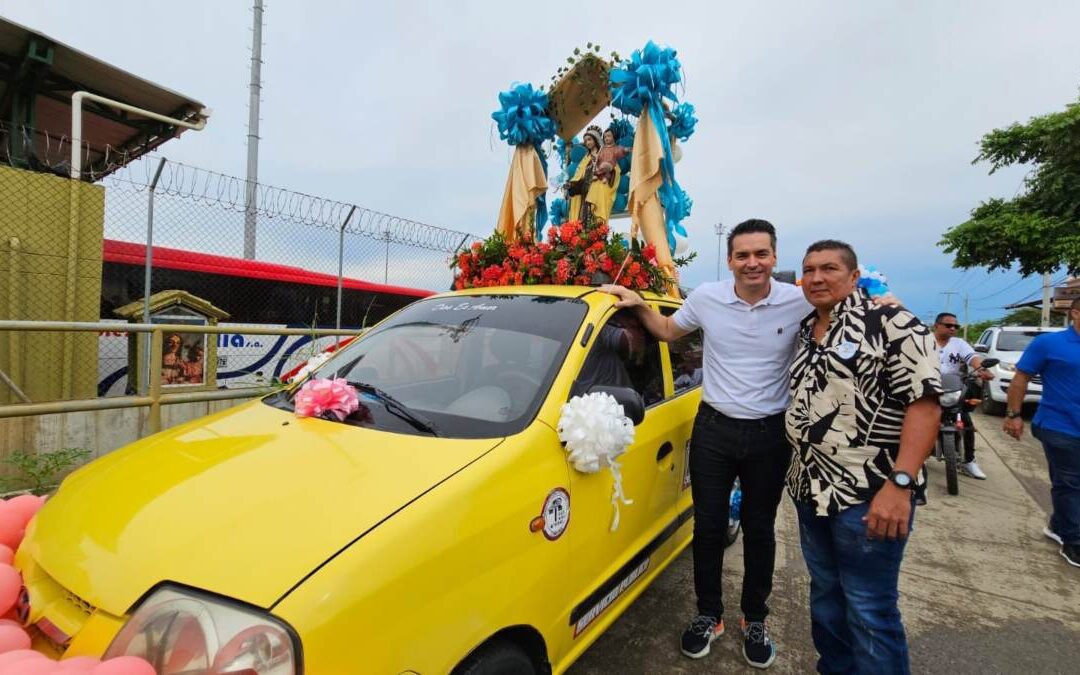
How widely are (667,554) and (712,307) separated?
4.11ft

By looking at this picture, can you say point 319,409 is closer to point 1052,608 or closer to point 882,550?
point 882,550

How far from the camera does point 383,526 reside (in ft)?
4.36

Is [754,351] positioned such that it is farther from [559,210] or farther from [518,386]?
[559,210]

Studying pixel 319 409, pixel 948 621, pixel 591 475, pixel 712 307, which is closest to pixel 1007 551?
pixel 948 621

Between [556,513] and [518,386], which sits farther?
[518,386]

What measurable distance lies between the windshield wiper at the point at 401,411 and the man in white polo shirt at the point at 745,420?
1.13 metres

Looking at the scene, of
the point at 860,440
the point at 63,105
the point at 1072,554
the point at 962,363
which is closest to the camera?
the point at 860,440

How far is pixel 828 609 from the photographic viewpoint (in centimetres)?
215

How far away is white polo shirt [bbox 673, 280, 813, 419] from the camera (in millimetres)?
2400

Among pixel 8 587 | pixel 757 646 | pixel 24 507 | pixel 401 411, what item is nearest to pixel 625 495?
pixel 401 411

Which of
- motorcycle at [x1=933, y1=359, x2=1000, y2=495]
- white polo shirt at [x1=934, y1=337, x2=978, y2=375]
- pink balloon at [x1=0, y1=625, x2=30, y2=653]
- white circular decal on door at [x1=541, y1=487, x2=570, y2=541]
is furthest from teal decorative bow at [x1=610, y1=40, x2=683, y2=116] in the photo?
white polo shirt at [x1=934, y1=337, x2=978, y2=375]

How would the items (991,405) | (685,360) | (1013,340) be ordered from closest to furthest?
1. (685,360)
2. (991,405)
3. (1013,340)

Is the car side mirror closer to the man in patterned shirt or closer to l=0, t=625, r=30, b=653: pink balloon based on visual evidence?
the man in patterned shirt

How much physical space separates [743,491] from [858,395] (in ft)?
2.68
